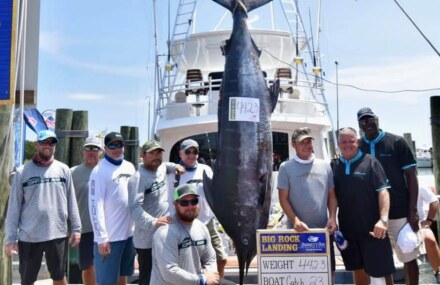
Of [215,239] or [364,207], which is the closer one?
[364,207]

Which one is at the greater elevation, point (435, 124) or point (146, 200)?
point (435, 124)

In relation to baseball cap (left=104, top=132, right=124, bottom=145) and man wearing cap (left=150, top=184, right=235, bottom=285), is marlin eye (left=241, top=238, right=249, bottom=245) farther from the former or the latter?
baseball cap (left=104, top=132, right=124, bottom=145)

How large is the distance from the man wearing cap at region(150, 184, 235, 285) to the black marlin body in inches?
8.2

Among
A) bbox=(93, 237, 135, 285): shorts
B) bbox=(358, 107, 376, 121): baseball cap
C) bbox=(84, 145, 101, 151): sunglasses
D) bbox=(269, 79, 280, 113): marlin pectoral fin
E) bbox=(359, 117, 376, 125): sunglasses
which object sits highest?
bbox=(269, 79, 280, 113): marlin pectoral fin

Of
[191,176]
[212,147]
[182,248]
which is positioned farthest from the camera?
[212,147]

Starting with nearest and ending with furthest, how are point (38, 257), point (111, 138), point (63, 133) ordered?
point (38, 257) < point (111, 138) < point (63, 133)

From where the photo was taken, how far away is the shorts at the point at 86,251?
10.6 feet

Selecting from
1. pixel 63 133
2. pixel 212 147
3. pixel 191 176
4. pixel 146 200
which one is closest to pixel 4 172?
pixel 146 200

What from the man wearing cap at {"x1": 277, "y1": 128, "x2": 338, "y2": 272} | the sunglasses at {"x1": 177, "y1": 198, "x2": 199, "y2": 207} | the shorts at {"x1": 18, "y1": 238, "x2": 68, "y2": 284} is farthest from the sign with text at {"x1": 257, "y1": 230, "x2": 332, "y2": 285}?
the shorts at {"x1": 18, "y1": 238, "x2": 68, "y2": 284}

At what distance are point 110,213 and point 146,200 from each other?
31 cm

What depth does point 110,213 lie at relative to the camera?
2828 mm

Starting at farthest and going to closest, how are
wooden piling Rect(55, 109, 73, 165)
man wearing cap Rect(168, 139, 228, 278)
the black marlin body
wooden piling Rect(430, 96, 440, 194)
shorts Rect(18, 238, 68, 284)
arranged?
wooden piling Rect(55, 109, 73, 165) < wooden piling Rect(430, 96, 440, 194) < man wearing cap Rect(168, 139, 228, 278) < shorts Rect(18, 238, 68, 284) < the black marlin body

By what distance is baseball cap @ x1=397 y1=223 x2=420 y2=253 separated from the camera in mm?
2723

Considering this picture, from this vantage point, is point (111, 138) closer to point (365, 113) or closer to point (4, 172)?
point (4, 172)
